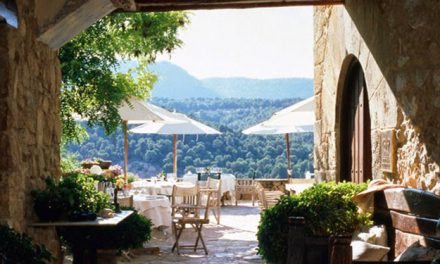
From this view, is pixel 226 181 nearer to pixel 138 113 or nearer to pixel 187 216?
pixel 187 216

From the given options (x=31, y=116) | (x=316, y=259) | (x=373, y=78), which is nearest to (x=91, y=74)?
(x=31, y=116)

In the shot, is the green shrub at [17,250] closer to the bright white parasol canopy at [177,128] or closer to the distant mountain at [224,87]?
the bright white parasol canopy at [177,128]

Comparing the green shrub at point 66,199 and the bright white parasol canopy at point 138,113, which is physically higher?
the bright white parasol canopy at point 138,113

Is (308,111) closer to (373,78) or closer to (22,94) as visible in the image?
(373,78)

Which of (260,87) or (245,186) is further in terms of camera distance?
(260,87)

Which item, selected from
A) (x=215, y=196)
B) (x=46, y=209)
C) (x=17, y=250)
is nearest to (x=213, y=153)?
(x=215, y=196)

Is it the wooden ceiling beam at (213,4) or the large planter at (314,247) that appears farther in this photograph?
the wooden ceiling beam at (213,4)

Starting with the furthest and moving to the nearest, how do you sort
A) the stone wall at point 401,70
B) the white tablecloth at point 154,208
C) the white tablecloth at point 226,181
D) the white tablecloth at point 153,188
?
1. the white tablecloth at point 226,181
2. the white tablecloth at point 153,188
3. the white tablecloth at point 154,208
4. the stone wall at point 401,70

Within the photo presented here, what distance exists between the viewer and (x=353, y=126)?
7.45 meters

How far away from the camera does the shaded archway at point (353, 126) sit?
696 cm

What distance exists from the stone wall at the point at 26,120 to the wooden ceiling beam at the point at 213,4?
1050 millimetres

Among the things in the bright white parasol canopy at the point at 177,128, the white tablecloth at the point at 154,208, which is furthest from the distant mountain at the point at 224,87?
the white tablecloth at the point at 154,208

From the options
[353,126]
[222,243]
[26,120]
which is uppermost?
[353,126]

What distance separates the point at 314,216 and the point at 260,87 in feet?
131
